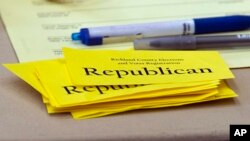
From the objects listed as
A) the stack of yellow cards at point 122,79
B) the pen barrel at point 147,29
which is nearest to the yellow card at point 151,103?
the stack of yellow cards at point 122,79

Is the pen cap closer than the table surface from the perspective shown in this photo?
No

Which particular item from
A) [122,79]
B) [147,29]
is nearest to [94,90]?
[122,79]

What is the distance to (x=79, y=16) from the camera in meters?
0.69

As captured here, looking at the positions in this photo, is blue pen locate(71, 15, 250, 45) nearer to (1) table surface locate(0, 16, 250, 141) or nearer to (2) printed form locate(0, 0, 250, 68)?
(2) printed form locate(0, 0, 250, 68)

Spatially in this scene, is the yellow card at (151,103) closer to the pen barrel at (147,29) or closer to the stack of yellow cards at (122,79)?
the stack of yellow cards at (122,79)

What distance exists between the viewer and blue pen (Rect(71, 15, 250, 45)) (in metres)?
0.62

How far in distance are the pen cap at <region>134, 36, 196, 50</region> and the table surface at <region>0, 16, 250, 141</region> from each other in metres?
0.10

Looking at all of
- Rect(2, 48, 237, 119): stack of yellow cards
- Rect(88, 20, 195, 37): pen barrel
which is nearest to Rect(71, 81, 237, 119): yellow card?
Rect(2, 48, 237, 119): stack of yellow cards

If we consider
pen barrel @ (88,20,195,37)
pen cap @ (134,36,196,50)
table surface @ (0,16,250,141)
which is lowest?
table surface @ (0,16,250,141)

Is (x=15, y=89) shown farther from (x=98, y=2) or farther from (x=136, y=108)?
(x=98, y=2)

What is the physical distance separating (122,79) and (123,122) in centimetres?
6

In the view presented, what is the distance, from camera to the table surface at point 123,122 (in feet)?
1.55

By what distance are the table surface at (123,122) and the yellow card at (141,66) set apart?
0.12 ft

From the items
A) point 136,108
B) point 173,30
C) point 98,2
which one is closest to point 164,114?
point 136,108
